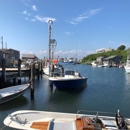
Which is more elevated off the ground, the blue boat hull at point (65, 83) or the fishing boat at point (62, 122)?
the blue boat hull at point (65, 83)

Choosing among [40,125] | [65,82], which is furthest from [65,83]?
[40,125]

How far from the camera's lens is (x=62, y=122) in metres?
8.24

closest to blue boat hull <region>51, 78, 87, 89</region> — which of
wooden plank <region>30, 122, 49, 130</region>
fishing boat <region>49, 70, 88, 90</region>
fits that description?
fishing boat <region>49, 70, 88, 90</region>

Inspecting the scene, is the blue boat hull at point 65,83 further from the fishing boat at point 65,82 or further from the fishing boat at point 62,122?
the fishing boat at point 62,122

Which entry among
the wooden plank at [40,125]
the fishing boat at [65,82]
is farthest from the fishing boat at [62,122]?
the fishing boat at [65,82]

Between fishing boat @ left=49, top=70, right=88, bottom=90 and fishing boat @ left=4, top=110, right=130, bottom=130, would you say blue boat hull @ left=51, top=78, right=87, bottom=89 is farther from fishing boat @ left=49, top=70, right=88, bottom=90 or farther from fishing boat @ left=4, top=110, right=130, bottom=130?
fishing boat @ left=4, top=110, right=130, bottom=130

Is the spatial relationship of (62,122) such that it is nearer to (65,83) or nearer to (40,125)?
(40,125)

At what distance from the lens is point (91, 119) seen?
824 cm

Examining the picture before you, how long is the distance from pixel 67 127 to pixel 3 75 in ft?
58.0

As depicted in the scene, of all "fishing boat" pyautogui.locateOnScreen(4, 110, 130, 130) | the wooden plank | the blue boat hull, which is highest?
the blue boat hull

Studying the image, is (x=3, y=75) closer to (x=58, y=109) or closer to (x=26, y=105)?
(x=26, y=105)

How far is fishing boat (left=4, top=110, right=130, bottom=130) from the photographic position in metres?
7.46

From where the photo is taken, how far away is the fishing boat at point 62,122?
7.46 meters

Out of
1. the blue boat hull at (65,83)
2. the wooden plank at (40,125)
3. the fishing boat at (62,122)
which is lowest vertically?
the wooden plank at (40,125)
